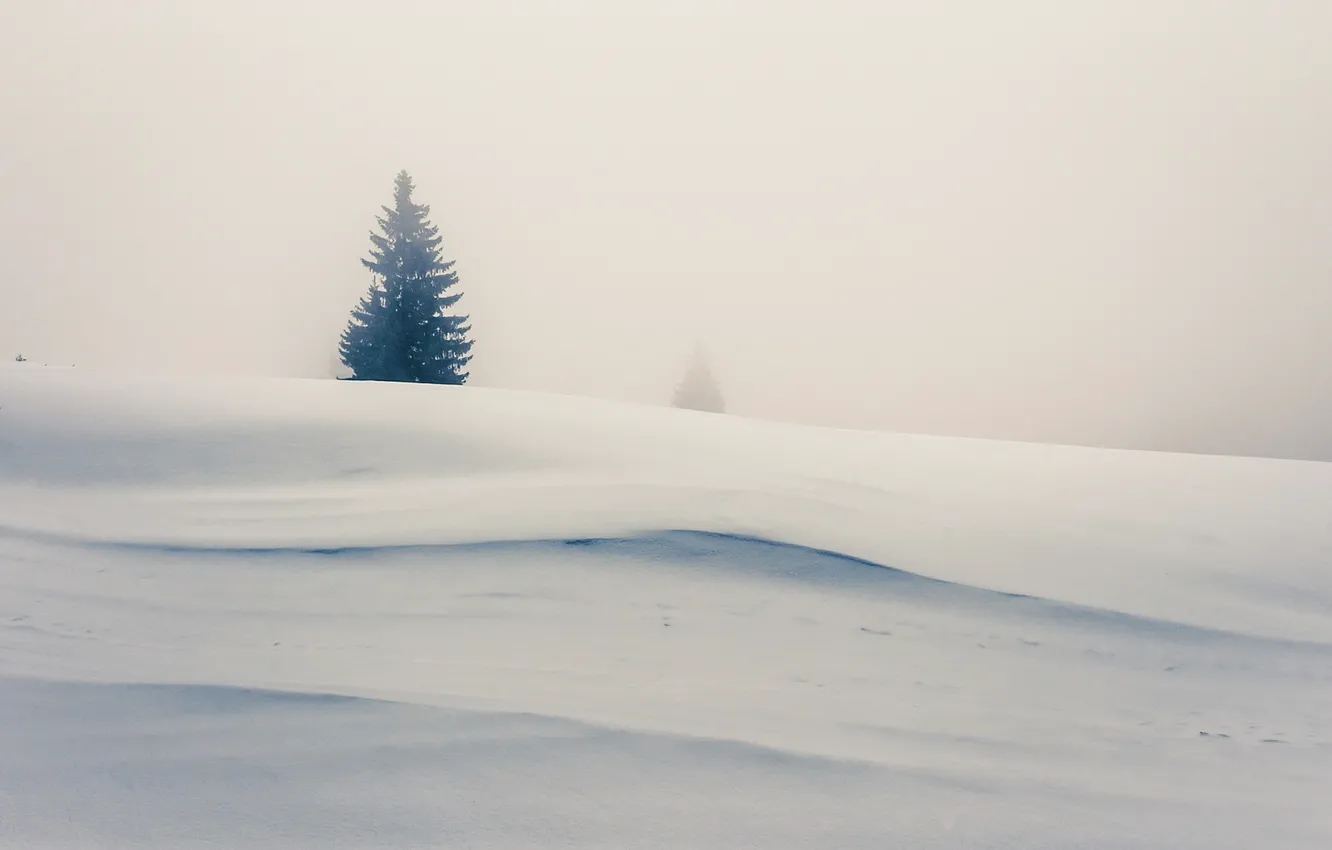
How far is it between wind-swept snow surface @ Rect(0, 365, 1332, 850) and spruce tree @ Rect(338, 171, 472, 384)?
37.6 ft

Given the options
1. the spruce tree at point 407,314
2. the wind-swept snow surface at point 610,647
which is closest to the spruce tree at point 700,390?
the spruce tree at point 407,314

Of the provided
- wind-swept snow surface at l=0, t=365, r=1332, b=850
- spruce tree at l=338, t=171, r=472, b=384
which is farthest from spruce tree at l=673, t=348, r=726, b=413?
wind-swept snow surface at l=0, t=365, r=1332, b=850

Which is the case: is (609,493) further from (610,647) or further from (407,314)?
(407,314)

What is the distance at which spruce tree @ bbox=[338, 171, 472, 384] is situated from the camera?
51.9 ft

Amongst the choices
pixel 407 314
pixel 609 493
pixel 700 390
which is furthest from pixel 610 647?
pixel 700 390

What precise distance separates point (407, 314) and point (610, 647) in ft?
48.0

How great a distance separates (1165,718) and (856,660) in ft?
2.55

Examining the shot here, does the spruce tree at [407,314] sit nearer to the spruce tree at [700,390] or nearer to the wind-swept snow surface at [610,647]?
the spruce tree at [700,390]

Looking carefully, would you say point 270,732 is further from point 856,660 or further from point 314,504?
point 314,504

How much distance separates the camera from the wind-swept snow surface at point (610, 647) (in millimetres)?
1670

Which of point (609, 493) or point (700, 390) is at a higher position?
point (700, 390)

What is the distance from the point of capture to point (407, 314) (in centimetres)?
1593

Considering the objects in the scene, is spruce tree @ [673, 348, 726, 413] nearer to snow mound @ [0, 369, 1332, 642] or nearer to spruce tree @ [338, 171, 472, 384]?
spruce tree @ [338, 171, 472, 384]

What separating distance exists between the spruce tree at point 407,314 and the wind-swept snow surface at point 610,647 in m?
11.5
